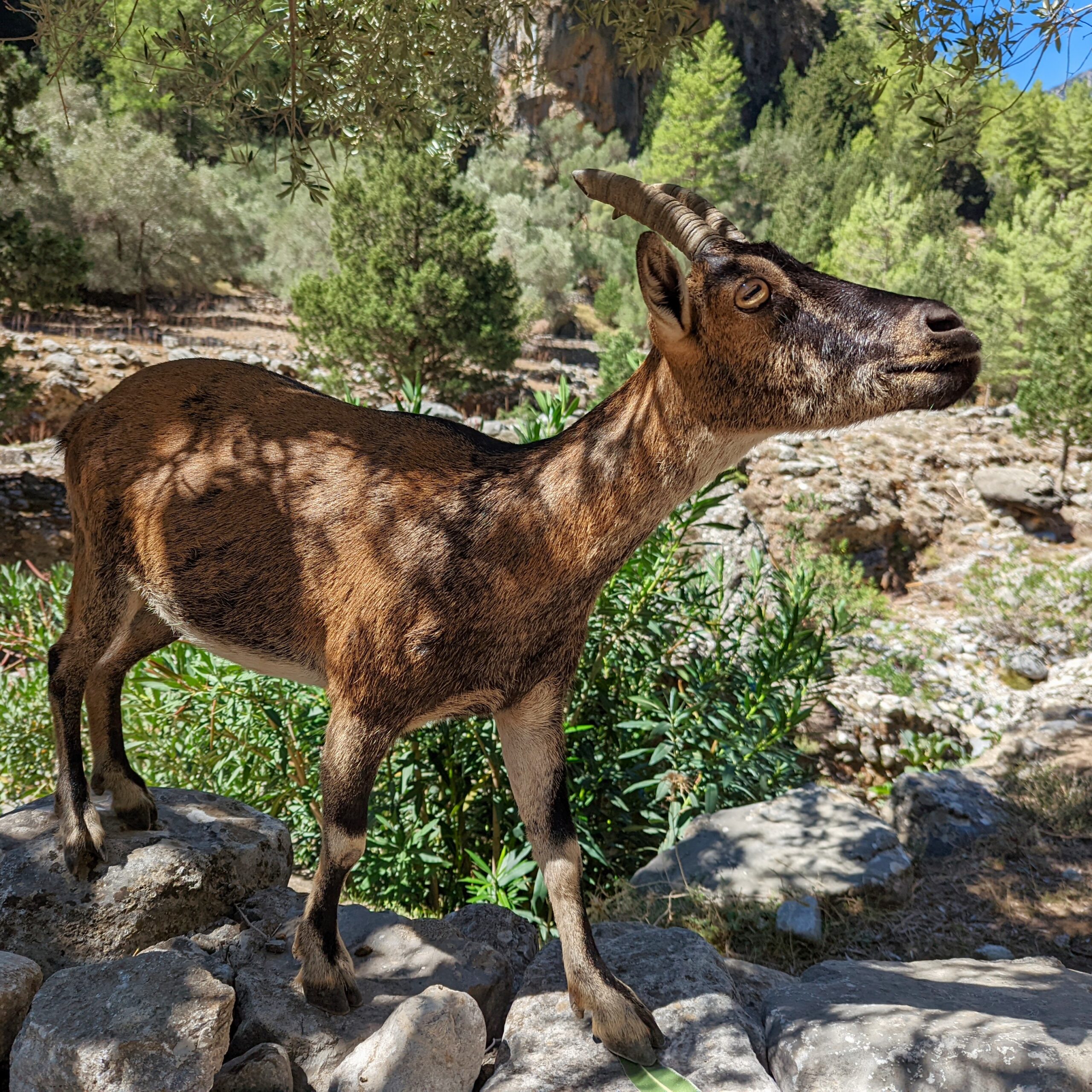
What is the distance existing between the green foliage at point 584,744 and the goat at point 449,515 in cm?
155

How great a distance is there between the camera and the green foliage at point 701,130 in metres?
44.3

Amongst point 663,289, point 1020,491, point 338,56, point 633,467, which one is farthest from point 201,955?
point 1020,491

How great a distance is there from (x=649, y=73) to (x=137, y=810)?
3534 centimetres

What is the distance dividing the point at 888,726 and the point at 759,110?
74954 millimetres

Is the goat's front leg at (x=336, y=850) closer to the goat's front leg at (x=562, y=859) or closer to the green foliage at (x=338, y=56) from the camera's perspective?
the goat's front leg at (x=562, y=859)

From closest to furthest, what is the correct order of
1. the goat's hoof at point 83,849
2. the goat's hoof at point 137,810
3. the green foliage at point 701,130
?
the goat's hoof at point 83,849, the goat's hoof at point 137,810, the green foliage at point 701,130

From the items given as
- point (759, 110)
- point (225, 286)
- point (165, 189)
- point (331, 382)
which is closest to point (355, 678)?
point (331, 382)

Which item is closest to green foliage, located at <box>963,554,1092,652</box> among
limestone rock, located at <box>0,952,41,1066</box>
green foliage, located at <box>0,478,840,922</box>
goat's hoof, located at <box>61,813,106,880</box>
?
green foliage, located at <box>0,478,840,922</box>

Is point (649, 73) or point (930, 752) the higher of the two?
point (649, 73)

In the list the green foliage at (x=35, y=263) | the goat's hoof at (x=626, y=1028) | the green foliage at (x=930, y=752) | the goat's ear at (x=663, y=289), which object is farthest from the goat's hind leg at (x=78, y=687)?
the green foliage at (x=35, y=263)

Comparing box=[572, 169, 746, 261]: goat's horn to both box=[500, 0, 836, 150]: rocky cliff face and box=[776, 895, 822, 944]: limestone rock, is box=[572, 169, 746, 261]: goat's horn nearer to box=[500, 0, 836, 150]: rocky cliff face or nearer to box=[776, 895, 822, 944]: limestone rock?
box=[776, 895, 822, 944]: limestone rock

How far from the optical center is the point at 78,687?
3205 mm

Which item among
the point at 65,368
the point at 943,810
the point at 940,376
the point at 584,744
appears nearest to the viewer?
the point at 940,376

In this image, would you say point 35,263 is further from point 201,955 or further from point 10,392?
point 201,955
